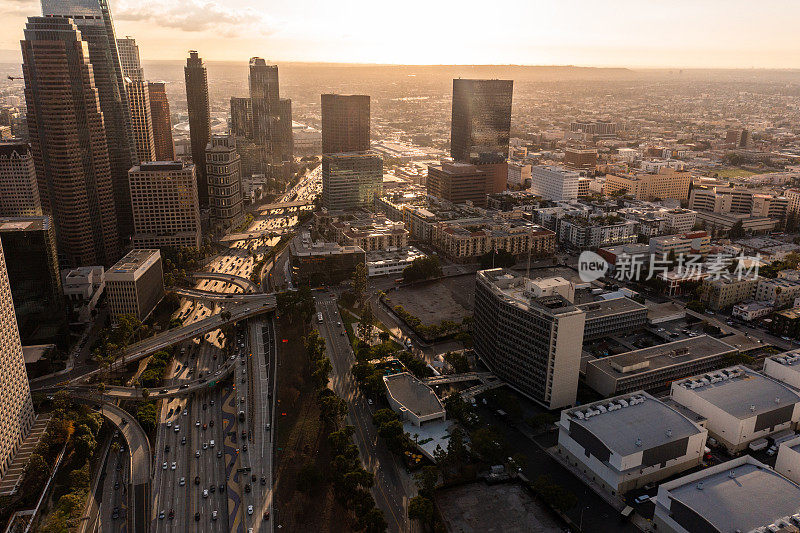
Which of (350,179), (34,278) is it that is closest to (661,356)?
(34,278)

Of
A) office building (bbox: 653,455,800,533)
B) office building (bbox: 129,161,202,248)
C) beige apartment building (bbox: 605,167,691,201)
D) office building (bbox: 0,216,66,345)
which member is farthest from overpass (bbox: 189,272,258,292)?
beige apartment building (bbox: 605,167,691,201)

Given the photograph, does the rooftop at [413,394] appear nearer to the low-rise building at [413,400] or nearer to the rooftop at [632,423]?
the low-rise building at [413,400]

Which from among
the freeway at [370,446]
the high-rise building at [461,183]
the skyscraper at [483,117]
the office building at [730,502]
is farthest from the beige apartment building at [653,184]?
the office building at [730,502]

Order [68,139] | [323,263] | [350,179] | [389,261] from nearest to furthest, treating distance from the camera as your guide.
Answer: [68,139] → [323,263] → [389,261] → [350,179]

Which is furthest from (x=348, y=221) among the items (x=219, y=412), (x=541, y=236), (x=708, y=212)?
(x=708, y=212)

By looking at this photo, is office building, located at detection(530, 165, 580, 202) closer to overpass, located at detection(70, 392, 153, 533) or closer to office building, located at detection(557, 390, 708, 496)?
office building, located at detection(557, 390, 708, 496)

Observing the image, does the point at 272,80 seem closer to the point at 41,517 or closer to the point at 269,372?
the point at 269,372

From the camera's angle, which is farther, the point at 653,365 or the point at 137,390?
the point at 653,365

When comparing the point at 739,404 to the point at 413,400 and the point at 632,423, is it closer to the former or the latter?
the point at 632,423
